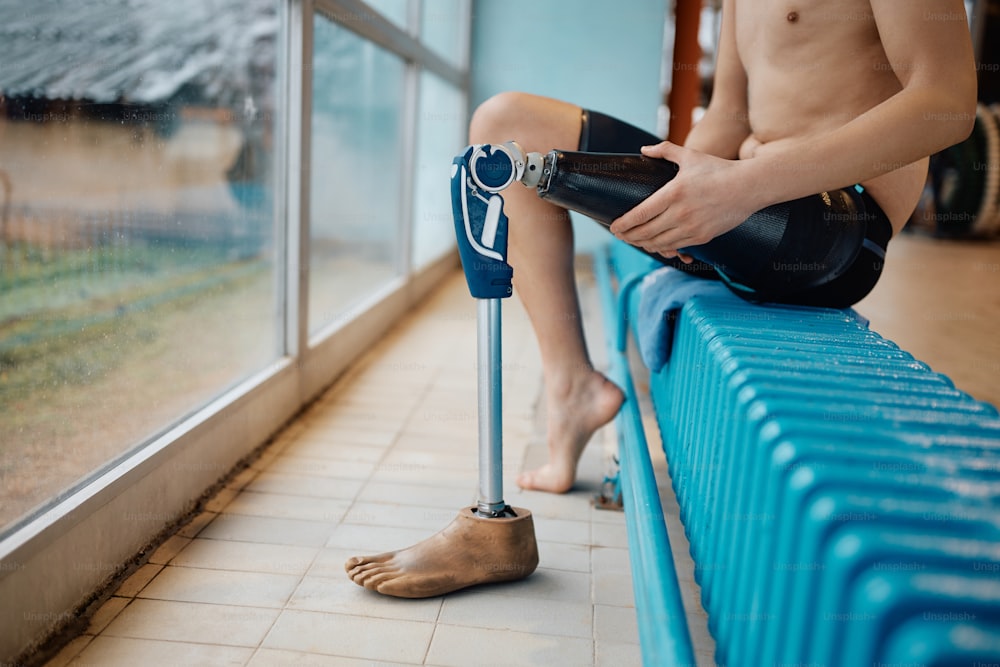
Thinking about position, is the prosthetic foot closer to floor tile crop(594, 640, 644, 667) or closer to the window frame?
floor tile crop(594, 640, 644, 667)

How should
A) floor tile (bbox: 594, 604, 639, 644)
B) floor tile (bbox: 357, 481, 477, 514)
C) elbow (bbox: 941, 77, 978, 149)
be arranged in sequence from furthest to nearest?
1. floor tile (bbox: 357, 481, 477, 514)
2. floor tile (bbox: 594, 604, 639, 644)
3. elbow (bbox: 941, 77, 978, 149)

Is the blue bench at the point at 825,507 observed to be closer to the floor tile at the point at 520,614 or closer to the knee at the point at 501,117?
the floor tile at the point at 520,614

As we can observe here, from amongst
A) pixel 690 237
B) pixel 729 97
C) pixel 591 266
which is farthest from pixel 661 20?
pixel 690 237

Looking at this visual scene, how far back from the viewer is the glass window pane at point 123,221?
1182mm

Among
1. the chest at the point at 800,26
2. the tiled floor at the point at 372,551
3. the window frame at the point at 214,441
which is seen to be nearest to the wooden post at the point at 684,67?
the window frame at the point at 214,441

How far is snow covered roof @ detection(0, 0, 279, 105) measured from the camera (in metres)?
Result: 1.16

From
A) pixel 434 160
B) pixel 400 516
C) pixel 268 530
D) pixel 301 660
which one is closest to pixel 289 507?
pixel 268 530

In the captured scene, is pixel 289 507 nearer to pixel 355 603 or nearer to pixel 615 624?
pixel 355 603

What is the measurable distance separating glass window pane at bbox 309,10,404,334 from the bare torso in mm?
1371

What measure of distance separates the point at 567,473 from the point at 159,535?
781 millimetres

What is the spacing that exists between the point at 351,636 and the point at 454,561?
20 centimetres

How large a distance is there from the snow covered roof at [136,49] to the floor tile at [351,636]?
2.65ft

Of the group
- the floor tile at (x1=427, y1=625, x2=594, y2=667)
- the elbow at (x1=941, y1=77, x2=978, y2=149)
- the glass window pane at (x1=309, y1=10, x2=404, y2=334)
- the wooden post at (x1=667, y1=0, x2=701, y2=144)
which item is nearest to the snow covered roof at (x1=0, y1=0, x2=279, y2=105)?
the glass window pane at (x1=309, y1=10, x2=404, y2=334)

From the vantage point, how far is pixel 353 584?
1375 mm
